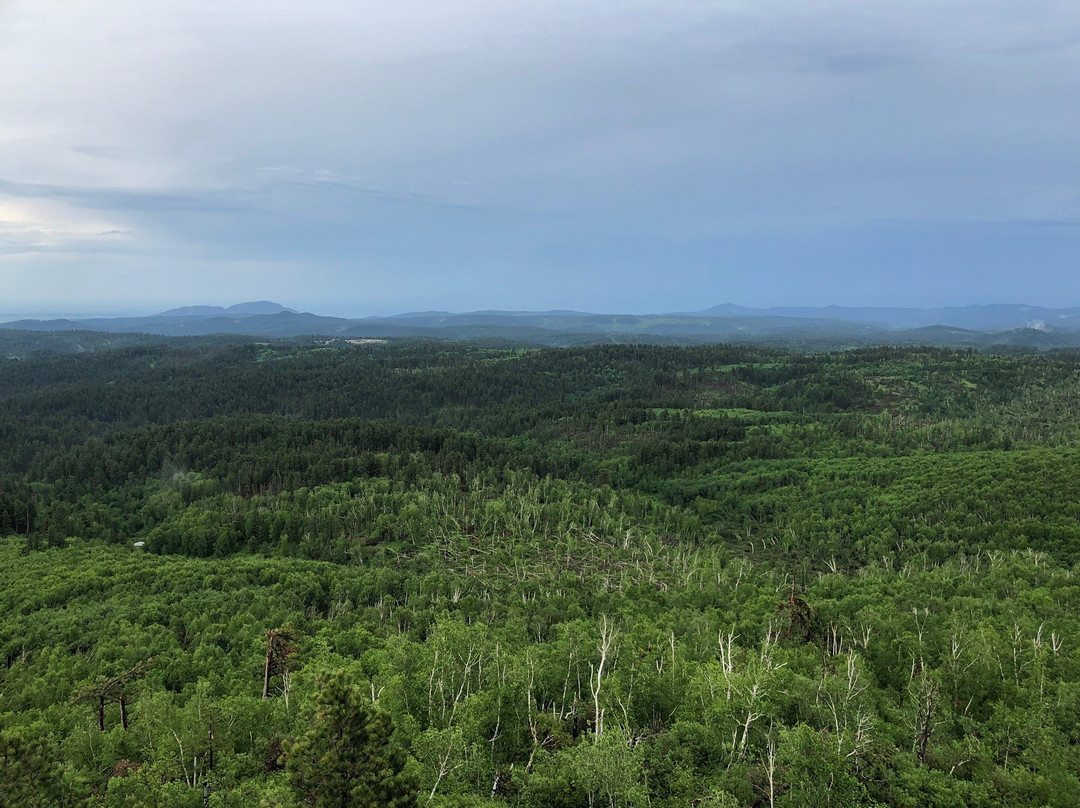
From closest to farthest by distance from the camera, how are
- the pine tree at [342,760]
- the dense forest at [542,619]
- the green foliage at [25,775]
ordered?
the green foliage at [25,775], the pine tree at [342,760], the dense forest at [542,619]

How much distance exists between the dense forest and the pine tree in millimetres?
158

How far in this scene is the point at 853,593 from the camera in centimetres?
6906

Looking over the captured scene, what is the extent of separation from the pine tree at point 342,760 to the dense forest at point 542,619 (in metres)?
0.16

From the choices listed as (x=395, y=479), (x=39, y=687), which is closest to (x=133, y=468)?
(x=395, y=479)

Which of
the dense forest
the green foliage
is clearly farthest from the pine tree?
the green foliage

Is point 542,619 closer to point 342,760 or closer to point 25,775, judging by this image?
point 342,760

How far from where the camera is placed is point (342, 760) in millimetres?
25172

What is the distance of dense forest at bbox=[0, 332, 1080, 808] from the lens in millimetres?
30484

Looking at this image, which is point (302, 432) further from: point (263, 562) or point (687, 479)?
point (687, 479)

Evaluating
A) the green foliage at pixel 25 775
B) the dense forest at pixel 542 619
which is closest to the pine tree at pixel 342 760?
the dense forest at pixel 542 619

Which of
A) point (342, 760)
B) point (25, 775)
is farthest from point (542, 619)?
point (25, 775)

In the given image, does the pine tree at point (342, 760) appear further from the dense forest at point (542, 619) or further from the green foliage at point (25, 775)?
the green foliage at point (25, 775)

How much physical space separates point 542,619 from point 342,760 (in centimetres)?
4493

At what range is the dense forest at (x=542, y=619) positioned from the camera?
30484 millimetres
